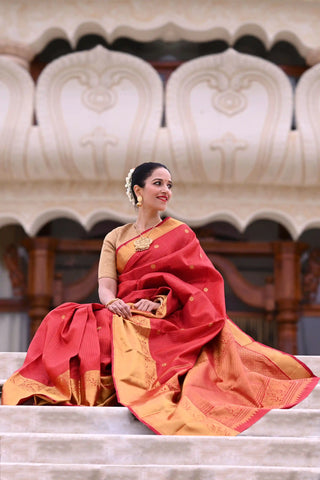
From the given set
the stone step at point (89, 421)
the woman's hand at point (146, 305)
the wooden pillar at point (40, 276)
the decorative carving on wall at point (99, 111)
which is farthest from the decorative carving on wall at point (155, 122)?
the stone step at point (89, 421)

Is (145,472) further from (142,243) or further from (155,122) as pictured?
(155,122)

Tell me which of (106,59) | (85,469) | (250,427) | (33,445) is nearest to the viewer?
(85,469)

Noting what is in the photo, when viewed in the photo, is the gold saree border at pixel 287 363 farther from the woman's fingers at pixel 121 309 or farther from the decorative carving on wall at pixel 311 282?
the decorative carving on wall at pixel 311 282

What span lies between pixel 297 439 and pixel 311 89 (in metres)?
5.23

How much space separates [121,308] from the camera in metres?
3.64

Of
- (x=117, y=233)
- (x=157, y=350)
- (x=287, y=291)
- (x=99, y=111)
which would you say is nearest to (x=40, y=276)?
(x=99, y=111)

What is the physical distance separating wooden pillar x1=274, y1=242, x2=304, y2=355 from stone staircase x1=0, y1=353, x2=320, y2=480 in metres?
5.07

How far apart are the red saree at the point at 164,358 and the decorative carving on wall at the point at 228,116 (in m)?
3.60

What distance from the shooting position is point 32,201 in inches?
311

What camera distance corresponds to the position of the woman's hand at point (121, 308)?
364cm

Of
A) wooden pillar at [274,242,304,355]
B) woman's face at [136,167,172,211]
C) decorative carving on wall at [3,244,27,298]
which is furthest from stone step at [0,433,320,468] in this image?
decorative carving on wall at [3,244,27,298]

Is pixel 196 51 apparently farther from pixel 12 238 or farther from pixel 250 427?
pixel 250 427

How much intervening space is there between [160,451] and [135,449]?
8 centimetres

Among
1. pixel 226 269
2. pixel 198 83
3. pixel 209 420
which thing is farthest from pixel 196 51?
pixel 209 420
